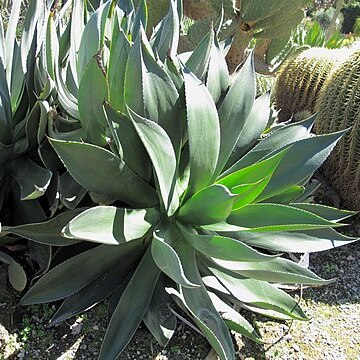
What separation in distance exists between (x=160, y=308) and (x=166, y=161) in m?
0.53

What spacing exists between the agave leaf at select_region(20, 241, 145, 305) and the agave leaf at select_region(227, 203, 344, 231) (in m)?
0.38

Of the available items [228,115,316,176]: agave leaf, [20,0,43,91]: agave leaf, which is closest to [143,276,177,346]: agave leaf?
[228,115,316,176]: agave leaf

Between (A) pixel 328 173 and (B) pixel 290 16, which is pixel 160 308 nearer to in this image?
(A) pixel 328 173

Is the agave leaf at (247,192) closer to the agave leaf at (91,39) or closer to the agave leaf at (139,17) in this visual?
the agave leaf at (91,39)

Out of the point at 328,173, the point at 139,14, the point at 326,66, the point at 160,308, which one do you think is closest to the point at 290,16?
→ the point at 326,66

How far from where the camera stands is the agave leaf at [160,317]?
172cm

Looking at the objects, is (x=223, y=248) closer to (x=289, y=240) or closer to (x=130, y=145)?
(x=289, y=240)

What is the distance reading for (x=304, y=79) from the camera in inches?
142

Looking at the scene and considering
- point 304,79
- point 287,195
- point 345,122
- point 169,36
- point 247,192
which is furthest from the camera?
point 304,79

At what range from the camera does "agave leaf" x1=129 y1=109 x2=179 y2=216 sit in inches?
63.6

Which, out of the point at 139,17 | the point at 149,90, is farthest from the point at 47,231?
the point at 139,17

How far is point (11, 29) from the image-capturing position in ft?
6.56

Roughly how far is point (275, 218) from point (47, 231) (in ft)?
2.52

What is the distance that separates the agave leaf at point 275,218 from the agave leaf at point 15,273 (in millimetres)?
746
